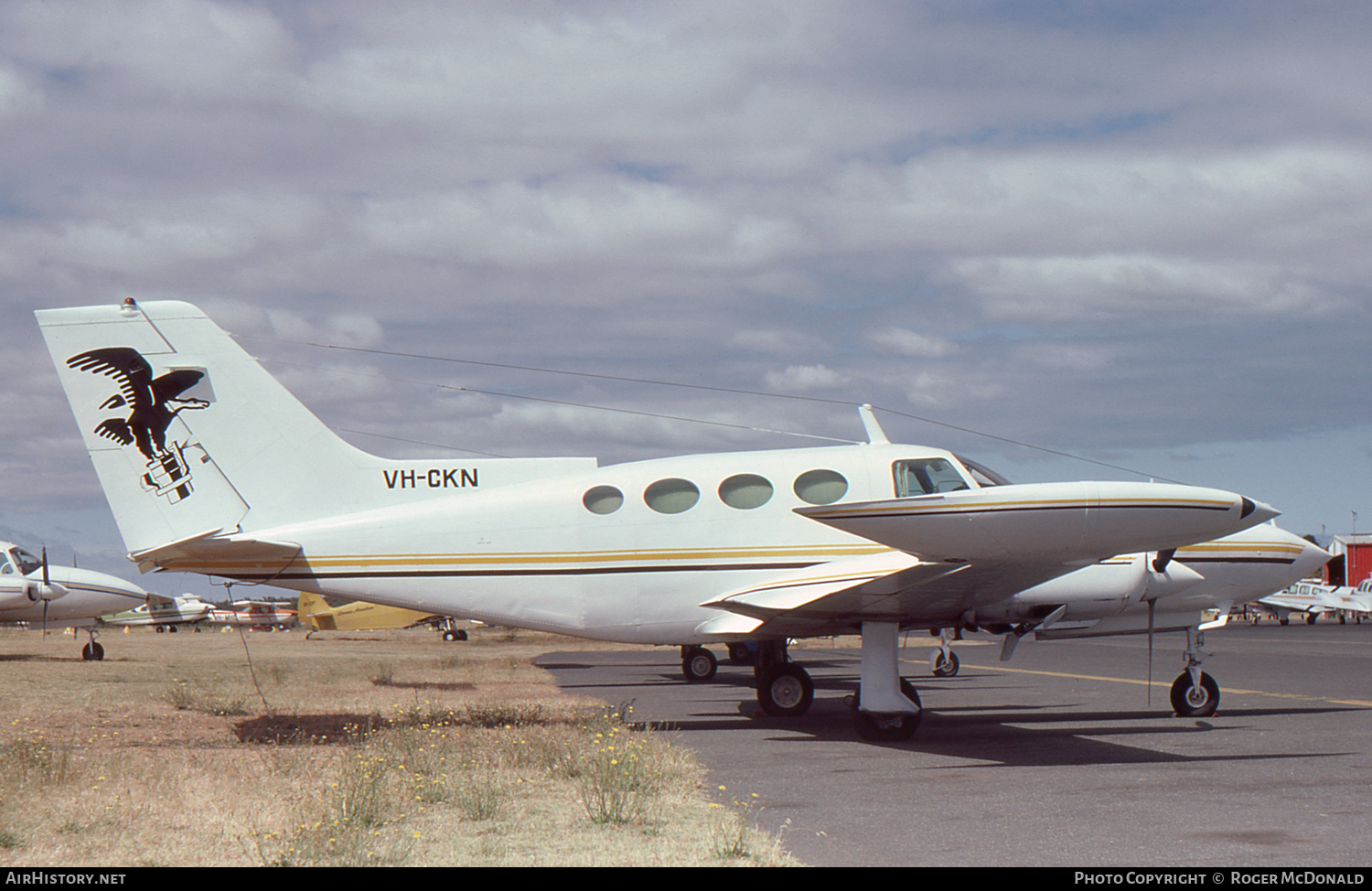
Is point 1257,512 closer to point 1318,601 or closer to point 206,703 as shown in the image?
point 206,703

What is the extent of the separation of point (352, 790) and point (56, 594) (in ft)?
96.3

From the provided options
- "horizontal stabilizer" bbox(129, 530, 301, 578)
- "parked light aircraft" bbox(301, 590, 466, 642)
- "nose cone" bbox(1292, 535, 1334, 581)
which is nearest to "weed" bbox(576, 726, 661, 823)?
"horizontal stabilizer" bbox(129, 530, 301, 578)

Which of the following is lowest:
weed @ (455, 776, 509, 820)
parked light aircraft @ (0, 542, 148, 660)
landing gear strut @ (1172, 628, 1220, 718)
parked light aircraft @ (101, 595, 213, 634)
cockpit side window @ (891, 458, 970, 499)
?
parked light aircraft @ (101, 595, 213, 634)

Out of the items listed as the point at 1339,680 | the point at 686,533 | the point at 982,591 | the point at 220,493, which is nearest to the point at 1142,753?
the point at 982,591

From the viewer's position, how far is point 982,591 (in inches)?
503

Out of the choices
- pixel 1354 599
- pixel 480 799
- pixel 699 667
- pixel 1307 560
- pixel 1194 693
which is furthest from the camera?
pixel 1354 599

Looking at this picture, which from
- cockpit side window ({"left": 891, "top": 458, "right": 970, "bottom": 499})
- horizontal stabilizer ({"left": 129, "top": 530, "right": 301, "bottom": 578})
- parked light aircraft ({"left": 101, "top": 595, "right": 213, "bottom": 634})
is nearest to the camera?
horizontal stabilizer ({"left": 129, "top": 530, "right": 301, "bottom": 578})

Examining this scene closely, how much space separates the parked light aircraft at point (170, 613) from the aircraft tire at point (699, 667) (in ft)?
163

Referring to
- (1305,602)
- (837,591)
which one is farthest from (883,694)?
(1305,602)

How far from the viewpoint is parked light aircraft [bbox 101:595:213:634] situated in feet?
224

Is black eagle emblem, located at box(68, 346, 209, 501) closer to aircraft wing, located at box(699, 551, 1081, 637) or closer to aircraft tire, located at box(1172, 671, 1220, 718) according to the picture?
aircraft wing, located at box(699, 551, 1081, 637)

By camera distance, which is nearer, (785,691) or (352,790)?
(352,790)

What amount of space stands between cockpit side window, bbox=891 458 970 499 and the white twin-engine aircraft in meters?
0.02

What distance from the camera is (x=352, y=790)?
8.05 meters
